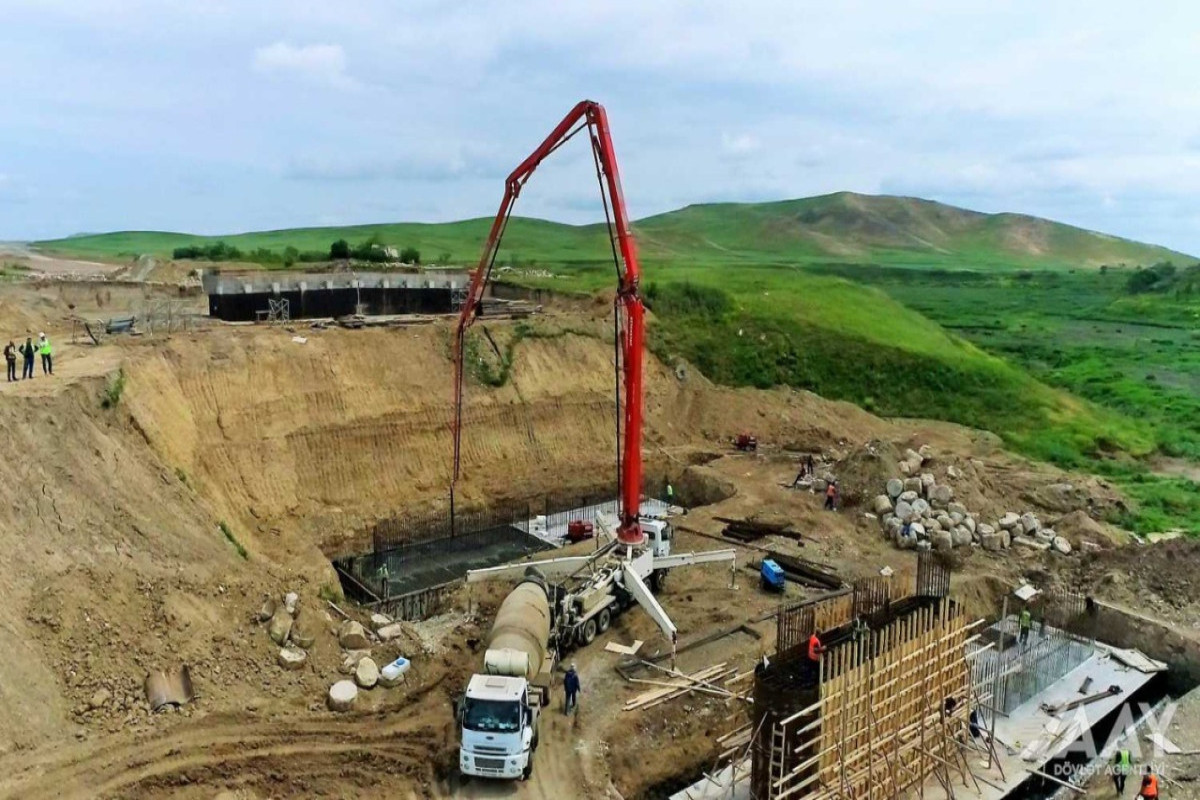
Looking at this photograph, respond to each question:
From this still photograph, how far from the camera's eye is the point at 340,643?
64.6ft

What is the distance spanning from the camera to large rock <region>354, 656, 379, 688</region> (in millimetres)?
18359

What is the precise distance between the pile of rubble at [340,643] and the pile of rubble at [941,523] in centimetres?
1668

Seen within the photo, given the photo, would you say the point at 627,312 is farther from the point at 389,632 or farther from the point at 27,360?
the point at 27,360

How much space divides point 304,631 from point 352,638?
3.35 feet

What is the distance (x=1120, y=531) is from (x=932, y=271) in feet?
393

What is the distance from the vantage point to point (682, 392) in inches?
1678

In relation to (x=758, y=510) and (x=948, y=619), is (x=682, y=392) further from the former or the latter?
(x=948, y=619)

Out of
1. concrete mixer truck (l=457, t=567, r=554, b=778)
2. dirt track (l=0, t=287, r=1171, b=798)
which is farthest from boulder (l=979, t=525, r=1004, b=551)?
concrete mixer truck (l=457, t=567, r=554, b=778)

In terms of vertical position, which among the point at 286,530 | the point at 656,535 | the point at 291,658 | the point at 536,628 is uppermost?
the point at 656,535

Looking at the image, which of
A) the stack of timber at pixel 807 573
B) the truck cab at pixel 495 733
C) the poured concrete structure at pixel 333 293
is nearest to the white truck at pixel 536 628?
the truck cab at pixel 495 733

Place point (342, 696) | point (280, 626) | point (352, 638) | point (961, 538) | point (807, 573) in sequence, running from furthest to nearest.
A: point (961, 538), point (807, 573), point (352, 638), point (280, 626), point (342, 696)

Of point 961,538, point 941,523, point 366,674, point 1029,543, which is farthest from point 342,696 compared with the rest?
point 1029,543

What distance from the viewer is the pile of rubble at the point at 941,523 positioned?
28422mm

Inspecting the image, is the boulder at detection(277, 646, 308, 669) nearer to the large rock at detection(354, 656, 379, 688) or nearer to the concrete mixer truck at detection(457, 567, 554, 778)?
the large rock at detection(354, 656, 379, 688)
